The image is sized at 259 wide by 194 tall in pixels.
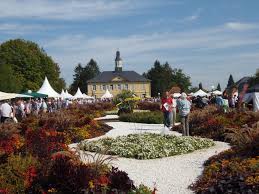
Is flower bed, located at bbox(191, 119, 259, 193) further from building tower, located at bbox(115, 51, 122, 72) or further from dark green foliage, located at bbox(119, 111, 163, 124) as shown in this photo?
building tower, located at bbox(115, 51, 122, 72)

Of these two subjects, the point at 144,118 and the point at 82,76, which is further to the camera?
the point at 82,76

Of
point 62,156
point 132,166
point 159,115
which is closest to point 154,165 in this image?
point 132,166

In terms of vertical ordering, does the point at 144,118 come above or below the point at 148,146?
above

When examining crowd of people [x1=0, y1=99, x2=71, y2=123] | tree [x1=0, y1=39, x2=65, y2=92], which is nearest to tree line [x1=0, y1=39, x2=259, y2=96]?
tree [x1=0, y1=39, x2=65, y2=92]

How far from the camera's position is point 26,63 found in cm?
7706

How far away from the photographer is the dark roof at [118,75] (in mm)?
137625

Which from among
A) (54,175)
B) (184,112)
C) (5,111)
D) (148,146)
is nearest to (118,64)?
(5,111)

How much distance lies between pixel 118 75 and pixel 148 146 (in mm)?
126395

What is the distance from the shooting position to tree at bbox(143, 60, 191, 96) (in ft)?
414

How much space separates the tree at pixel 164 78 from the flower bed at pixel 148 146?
351ft

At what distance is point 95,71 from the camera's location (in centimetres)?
15262

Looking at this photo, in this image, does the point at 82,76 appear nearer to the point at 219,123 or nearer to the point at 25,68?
the point at 25,68

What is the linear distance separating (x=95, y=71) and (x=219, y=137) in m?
136

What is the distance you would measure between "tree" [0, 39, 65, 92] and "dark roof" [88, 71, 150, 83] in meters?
54.4
